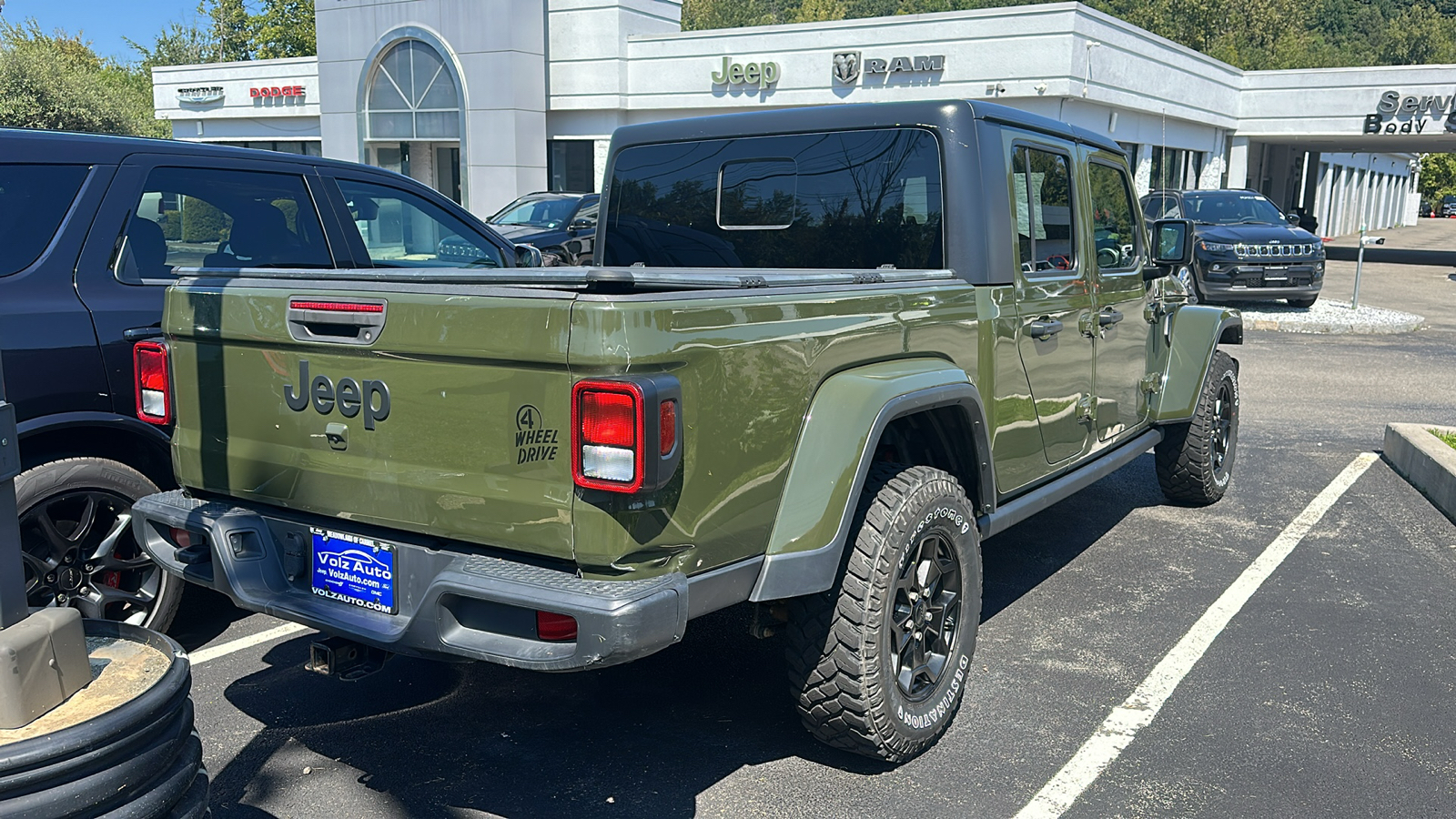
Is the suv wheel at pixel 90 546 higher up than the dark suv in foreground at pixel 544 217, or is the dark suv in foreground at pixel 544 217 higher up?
the dark suv in foreground at pixel 544 217

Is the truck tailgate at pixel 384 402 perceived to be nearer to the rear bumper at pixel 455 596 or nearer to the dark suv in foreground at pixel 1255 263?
the rear bumper at pixel 455 596

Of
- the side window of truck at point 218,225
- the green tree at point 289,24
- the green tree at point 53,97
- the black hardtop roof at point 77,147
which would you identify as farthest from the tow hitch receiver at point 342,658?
the green tree at point 289,24

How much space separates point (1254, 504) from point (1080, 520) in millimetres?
1208

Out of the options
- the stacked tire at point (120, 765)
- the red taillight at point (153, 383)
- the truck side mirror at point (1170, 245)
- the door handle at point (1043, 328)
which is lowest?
the stacked tire at point (120, 765)

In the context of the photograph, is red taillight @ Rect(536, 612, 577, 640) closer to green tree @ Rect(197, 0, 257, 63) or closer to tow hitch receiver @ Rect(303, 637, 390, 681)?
tow hitch receiver @ Rect(303, 637, 390, 681)

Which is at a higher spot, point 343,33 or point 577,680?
point 343,33

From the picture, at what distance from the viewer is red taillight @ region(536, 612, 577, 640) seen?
279cm

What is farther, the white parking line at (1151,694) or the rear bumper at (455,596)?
the white parking line at (1151,694)

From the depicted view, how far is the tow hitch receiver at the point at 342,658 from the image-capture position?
327 centimetres

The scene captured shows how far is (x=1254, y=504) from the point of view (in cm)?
685

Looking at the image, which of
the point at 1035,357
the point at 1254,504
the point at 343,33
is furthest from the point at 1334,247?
the point at 1035,357

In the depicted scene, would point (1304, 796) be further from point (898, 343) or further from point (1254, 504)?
point (1254, 504)

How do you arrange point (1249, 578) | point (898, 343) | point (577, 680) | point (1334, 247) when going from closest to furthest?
point (898, 343)
point (577, 680)
point (1249, 578)
point (1334, 247)

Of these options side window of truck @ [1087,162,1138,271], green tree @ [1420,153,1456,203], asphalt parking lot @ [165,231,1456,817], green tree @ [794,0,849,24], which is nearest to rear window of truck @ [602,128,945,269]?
side window of truck @ [1087,162,1138,271]
